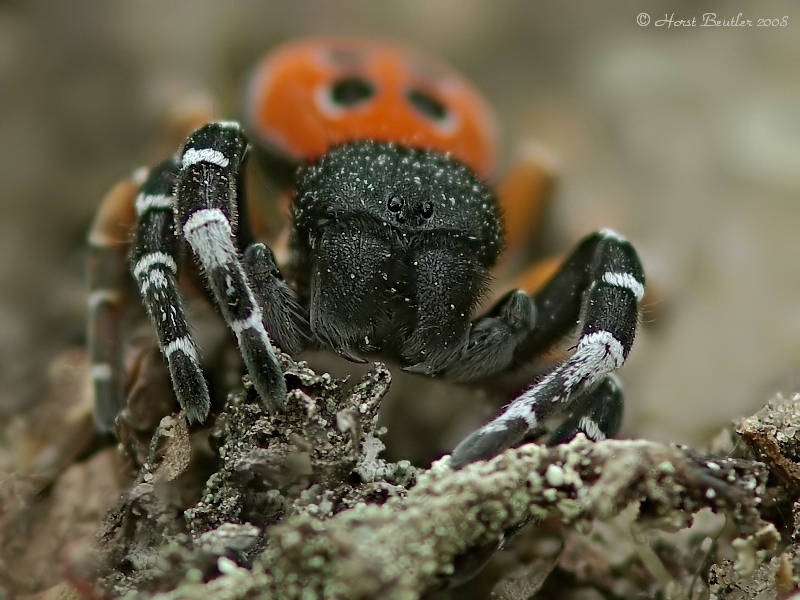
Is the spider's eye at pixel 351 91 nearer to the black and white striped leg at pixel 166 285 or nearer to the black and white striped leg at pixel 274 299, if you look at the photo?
the black and white striped leg at pixel 166 285

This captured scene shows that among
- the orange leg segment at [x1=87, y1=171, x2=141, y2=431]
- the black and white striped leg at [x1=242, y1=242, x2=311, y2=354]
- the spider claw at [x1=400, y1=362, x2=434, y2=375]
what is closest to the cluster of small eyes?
Result: the black and white striped leg at [x1=242, y1=242, x2=311, y2=354]

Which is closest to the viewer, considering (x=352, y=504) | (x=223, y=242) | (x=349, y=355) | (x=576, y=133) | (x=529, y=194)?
(x=352, y=504)

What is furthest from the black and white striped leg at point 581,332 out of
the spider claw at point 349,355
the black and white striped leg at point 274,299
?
the black and white striped leg at point 274,299

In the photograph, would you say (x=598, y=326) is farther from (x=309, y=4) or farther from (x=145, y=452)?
(x=309, y=4)

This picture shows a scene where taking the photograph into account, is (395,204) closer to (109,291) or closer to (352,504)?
(352,504)

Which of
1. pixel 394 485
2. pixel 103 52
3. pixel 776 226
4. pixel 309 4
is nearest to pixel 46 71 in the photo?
pixel 103 52

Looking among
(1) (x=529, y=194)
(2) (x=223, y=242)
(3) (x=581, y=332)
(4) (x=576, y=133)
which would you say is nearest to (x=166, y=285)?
(2) (x=223, y=242)
